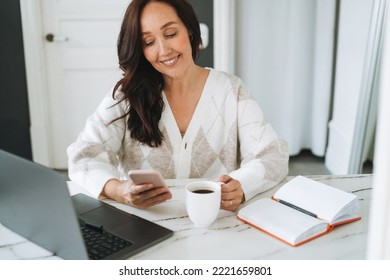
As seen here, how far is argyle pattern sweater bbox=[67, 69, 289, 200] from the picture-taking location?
133 centimetres

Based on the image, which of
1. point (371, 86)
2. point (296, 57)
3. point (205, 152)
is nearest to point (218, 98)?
point (205, 152)

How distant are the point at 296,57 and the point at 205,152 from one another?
169cm

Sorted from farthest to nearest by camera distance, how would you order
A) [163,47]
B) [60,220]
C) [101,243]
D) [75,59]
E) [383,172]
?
[75,59], [163,47], [101,243], [60,220], [383,172]

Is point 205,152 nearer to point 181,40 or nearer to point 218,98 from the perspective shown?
point 218,98

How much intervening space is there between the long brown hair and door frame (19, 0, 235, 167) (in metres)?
1.36

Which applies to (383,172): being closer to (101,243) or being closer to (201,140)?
(101,243)

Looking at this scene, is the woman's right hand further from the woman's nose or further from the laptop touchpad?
the woman's nose

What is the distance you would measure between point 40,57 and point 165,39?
1.69 meters

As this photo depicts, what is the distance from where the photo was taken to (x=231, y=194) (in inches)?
41.9

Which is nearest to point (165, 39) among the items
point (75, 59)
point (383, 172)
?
point (383, 172)

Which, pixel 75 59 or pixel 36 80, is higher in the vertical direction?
pixel 75 59

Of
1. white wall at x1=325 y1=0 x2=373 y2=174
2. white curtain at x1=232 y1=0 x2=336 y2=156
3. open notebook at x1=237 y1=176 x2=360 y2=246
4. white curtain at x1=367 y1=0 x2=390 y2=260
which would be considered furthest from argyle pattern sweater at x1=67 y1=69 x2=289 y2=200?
white curtain at x1=232 y1=0 x2=336 y2=156

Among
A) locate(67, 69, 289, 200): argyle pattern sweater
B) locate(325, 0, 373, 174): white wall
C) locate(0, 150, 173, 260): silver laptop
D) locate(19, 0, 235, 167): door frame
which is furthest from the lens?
locate(19, 0, 235, 167): door frame

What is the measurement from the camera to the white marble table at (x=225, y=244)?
873 mm
